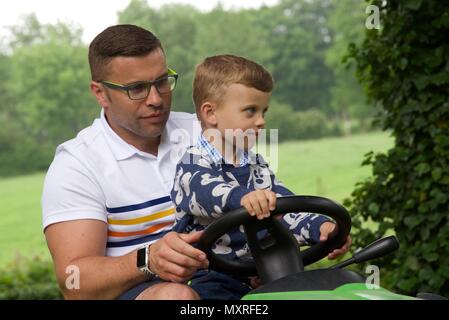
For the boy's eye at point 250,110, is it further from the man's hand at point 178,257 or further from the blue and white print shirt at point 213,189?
the man's hand at point 178,257

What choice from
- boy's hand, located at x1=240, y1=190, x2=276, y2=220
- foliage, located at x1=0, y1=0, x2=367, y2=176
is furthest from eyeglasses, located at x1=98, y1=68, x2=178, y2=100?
foliage, located at x1=0, y1=0, x2=367, y2=176

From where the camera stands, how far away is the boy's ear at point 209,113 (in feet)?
7.65

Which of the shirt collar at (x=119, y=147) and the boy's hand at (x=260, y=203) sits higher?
the shirt collar at (x=119, y=147)

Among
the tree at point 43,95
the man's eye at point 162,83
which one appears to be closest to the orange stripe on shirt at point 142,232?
the man's eye at point 162,83

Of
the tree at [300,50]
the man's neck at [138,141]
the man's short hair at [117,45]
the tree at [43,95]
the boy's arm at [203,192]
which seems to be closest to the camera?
the boy's arm at [203,192]

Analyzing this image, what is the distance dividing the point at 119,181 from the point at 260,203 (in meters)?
0.69

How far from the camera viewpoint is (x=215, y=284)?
2334mm

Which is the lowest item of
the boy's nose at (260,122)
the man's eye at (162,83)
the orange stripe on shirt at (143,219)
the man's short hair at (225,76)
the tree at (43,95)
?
the orange stripe on shirt at (143,219)

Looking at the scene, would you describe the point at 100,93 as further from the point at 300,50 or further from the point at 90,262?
the point at 300,50

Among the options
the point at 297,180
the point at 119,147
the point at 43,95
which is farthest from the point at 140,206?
the point at 297,180

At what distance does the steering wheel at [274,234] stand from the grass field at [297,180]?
8.33m

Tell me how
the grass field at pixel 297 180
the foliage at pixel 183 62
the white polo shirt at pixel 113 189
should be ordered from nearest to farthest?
the white polo shirt at pixel 113 189 → the foliage at pixel 183 62 → the grass field at pixel 297 180

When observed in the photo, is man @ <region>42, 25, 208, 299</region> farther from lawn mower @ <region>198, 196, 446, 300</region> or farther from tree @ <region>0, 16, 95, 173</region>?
tree @ <region>0, 16, 95, 173</region>

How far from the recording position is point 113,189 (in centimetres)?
249
